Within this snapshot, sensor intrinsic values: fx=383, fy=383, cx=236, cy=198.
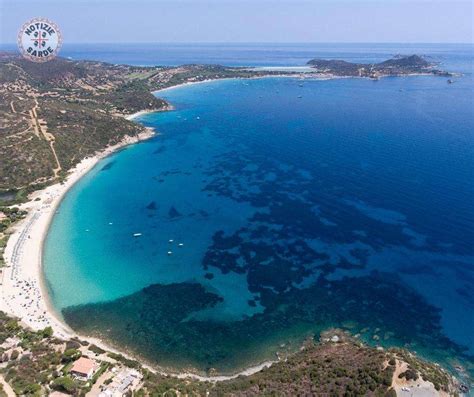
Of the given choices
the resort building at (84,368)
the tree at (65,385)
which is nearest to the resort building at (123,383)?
the resort building at (84,368)

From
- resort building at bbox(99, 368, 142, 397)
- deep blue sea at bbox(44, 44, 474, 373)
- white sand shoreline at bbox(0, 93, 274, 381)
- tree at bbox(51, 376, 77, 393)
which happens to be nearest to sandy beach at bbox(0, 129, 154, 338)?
white sand shoreline at bbox(0, 93, 274, 381)

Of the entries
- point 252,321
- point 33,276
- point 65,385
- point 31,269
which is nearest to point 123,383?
point 65,385

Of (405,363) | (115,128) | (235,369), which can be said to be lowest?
(235,369)

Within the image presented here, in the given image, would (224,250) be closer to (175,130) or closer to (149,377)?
(149,377)

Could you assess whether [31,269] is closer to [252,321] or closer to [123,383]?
[123,383]

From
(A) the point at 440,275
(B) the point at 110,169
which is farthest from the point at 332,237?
(B) the point at 110,169
